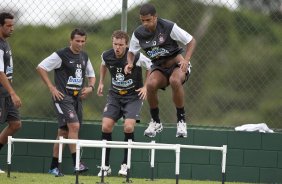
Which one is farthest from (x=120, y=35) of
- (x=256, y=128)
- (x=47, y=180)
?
(x=256, y=128)

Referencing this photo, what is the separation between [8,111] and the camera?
11578 mm

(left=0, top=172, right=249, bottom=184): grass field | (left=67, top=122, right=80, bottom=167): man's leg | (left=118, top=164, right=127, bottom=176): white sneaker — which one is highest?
(left=67, top=122, right=80, bottom=167): man's leg

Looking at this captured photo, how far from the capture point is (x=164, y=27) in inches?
420

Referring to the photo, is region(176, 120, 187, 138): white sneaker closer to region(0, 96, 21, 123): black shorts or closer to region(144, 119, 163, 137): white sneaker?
region(144, 119, 163, 137): white sneaker

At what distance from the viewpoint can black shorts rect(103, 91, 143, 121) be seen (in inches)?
467

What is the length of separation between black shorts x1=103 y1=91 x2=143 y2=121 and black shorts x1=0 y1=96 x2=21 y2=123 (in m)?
1.17

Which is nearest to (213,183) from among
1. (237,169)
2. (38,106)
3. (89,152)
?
(237,169)

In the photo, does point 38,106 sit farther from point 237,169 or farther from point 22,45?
point 237,169

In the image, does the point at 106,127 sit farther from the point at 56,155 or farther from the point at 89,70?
the point at 89,70

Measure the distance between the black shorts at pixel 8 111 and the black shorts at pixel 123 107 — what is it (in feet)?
3.84

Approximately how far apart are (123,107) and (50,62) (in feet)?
3.70

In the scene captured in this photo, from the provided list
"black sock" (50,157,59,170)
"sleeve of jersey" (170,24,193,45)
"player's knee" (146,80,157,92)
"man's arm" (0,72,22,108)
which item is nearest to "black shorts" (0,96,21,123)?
"man's arm" (0,72,22,108)

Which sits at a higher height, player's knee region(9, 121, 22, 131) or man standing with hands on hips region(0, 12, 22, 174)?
man standing with hands on hips region(0, 12, 22, 174)

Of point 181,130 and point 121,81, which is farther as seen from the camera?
point 121,81
